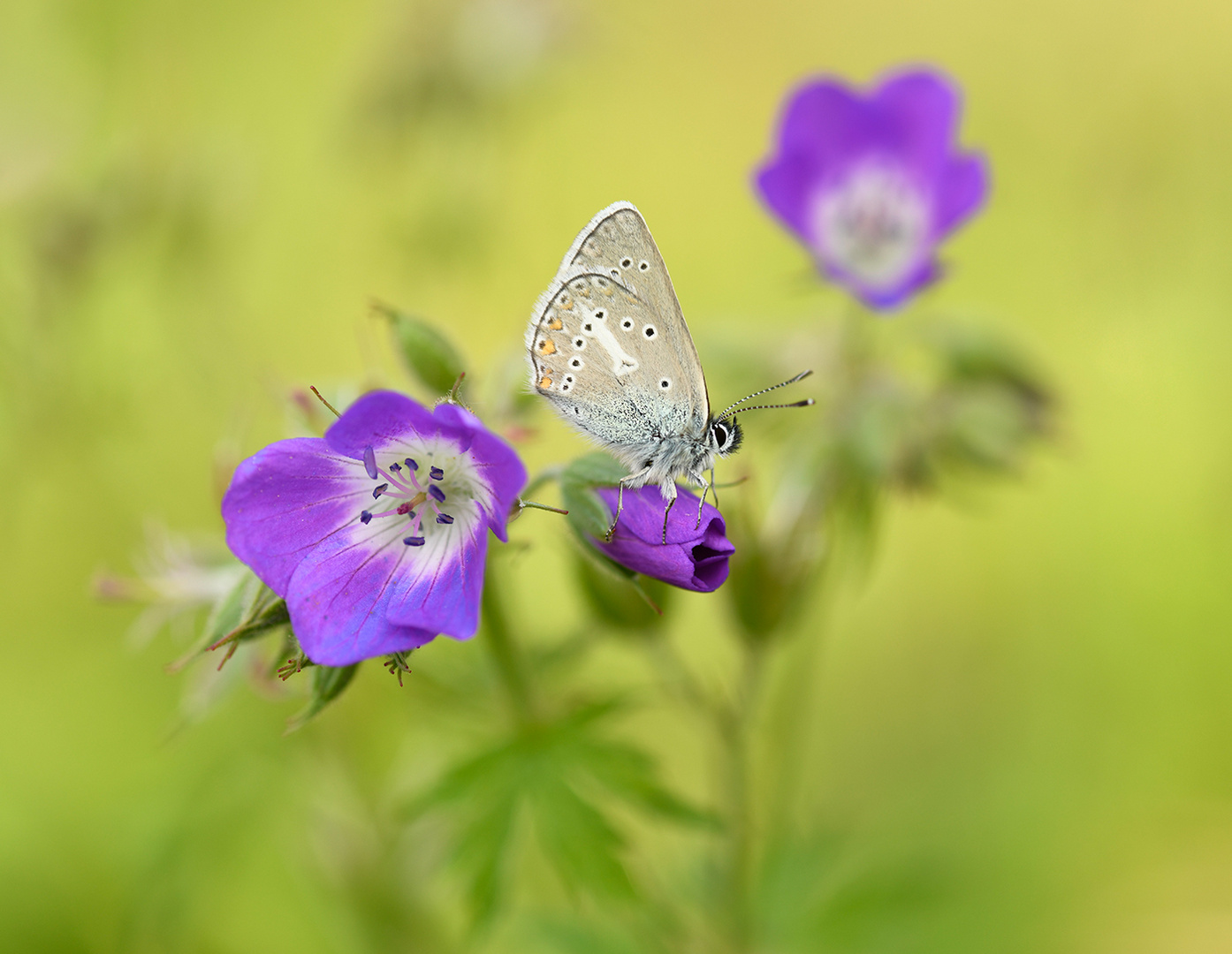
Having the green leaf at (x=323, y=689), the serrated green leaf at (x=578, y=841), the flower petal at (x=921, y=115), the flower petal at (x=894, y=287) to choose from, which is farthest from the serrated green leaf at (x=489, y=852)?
the flower petal at (x=921, y=115)

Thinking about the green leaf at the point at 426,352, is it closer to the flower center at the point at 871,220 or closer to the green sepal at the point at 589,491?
the green sepal at the point at 589,491

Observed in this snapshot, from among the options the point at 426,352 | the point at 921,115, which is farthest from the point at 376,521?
the point at 921,115

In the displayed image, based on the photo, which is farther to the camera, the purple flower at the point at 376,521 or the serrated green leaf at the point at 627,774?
the serrated green leaf at the point at 627,774

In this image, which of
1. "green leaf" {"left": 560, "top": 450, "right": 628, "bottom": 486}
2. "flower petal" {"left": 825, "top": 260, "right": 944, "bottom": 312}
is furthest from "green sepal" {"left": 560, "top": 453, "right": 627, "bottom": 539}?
"flower petal" {"left": 825, "top": 260, "right": 944, "bottom": 312}

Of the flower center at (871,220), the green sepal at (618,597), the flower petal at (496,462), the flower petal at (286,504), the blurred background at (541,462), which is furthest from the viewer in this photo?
the blurred background at (541,462)

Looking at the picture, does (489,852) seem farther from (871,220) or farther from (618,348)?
(871,220)
